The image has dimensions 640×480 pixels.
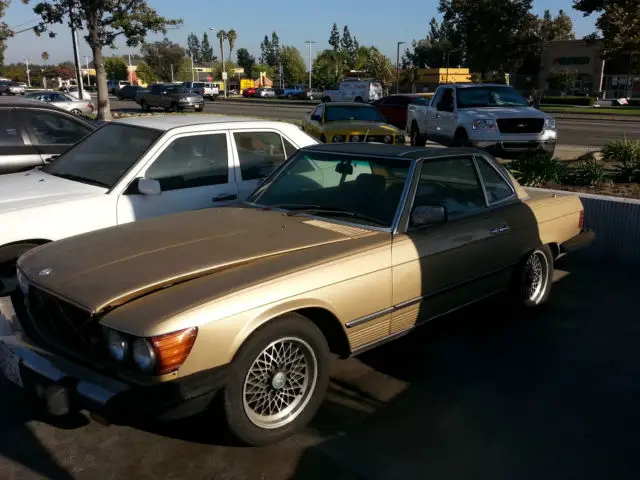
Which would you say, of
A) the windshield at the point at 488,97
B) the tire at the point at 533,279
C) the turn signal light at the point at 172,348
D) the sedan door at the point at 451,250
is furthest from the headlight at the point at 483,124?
the turn signal light at the point at 172,348

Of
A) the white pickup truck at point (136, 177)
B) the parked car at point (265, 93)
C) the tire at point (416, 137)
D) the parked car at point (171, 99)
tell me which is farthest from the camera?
the parked car at point (265, 93)

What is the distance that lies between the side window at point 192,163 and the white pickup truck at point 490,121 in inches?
286

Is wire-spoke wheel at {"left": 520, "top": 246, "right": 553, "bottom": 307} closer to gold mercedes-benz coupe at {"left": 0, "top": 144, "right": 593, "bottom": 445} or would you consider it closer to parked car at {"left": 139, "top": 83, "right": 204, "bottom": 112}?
gold mercedes-benz coupe at {"left": 0, "top": 144, "right": 593, "bottom": 445}

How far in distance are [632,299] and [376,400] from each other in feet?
10.5

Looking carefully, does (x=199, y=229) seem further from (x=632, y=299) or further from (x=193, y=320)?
(x=632, y=299)

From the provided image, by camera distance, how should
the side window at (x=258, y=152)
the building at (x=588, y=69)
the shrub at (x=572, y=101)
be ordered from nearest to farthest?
the side window at (x=258, y=152) → the shrub at (x=572, y=101) → the building at (x=588, y=69)

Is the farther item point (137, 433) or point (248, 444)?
point (137, 433)

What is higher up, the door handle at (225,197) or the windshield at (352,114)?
the windshield at (352,114)

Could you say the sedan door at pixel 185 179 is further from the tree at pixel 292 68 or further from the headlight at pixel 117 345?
the tree at pixel 292 68

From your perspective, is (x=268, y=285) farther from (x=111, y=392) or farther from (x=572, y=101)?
(x=572, y=101)

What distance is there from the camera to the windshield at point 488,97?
42.2ft

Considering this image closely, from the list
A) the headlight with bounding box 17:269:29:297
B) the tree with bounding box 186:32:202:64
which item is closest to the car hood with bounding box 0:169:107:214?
the headlight with bounding box 17:269:29:297

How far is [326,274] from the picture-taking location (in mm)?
3428

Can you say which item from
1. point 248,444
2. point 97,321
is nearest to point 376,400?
point 248,444
